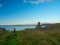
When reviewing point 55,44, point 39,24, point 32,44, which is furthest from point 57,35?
point 39,24

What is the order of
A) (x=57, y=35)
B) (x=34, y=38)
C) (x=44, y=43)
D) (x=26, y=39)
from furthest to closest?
(x=57, y=35) → (x=26, y=39) → (x=34, y=38) → (x=44, y=43)

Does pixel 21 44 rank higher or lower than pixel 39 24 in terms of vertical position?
lower

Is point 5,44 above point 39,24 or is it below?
below

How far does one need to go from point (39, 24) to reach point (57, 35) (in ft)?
26.0

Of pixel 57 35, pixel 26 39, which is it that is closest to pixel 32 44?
pixel 26 39

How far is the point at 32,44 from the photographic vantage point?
11.5 meters

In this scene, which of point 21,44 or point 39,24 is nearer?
point 21,44

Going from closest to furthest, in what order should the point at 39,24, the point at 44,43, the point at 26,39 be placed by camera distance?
the point at 44,43, the point at 26,39, the point at 39,24

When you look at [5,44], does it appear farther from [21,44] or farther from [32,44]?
[32,44]

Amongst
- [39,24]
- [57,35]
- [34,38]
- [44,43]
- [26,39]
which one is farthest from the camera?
[39,24]

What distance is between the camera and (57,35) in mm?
15125

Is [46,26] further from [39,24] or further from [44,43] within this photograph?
[44,43]

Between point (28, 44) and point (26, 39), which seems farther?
point (26, 39)

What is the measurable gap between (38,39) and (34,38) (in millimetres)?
350
